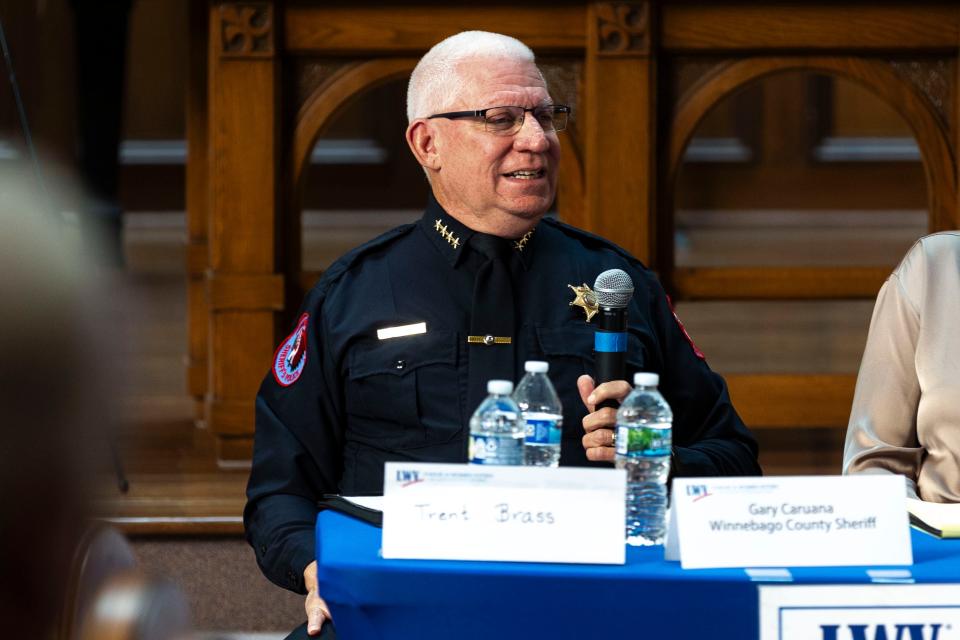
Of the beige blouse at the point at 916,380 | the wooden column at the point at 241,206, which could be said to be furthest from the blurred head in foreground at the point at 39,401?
the wooden column at the point at 241,206

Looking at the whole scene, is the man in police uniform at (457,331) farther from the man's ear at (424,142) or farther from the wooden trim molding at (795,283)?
the wooden trim molding at (795,283)

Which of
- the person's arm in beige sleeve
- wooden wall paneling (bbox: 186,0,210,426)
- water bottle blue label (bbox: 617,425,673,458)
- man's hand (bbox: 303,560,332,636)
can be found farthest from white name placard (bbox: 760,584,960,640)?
wooden wall paneling (bbox: 186,0,210,426)

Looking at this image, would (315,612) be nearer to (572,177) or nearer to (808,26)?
(572,177)

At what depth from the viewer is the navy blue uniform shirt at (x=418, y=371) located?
1.74 m

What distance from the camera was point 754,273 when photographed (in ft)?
10.7

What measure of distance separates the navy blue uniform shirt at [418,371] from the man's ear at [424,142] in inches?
2.4

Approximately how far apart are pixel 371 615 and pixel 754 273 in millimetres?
2249

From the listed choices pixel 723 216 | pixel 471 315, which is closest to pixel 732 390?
pixel 471 315

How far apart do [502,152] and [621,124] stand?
1.37 m

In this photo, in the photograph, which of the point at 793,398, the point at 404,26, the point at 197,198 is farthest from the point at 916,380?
the point at 197,198

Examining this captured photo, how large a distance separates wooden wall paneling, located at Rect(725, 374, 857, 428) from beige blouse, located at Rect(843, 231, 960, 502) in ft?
4.59

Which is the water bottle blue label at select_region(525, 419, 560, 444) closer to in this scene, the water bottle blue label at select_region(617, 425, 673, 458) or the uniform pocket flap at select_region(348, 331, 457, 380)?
the water bottle blue label at select_region(617, 425, 673, 458)

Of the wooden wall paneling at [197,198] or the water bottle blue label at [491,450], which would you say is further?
the wooden wall paneling at [197,198]

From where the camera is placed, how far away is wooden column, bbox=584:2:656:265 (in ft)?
10.1
